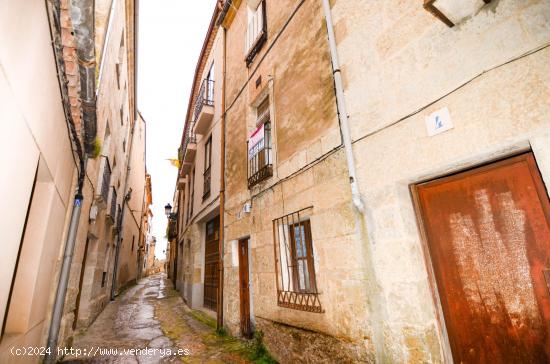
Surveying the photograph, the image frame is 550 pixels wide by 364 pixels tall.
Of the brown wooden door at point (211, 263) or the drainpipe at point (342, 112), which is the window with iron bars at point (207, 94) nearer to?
the brown wooden door at point (211, 263)

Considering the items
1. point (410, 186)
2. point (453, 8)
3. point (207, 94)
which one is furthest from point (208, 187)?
point (453, 8)

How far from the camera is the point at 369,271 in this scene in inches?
120

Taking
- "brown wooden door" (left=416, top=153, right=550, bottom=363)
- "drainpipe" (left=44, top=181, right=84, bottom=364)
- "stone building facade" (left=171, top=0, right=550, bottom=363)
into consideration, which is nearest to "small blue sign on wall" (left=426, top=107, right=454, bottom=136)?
"stone building facade" (left=171, top=0, right=550, bottom=363)

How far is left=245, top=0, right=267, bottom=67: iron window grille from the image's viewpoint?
6.29m

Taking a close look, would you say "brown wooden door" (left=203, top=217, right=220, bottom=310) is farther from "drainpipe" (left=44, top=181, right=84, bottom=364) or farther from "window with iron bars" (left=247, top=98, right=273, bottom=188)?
"drainpipe" (left=44, top=181, right=84, bottom=364)

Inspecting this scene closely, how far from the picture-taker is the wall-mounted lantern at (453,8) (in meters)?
2.34

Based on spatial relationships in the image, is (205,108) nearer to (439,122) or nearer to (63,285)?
(63,285)

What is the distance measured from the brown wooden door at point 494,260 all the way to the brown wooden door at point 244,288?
431 centimetres

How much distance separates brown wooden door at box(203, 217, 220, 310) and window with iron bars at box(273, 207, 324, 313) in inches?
165

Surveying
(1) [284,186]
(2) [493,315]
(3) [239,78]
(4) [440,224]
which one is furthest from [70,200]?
(2) [493,315]

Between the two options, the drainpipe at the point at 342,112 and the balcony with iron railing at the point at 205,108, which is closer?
the drainpipe at the point at 342,112

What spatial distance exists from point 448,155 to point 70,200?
5558 mm

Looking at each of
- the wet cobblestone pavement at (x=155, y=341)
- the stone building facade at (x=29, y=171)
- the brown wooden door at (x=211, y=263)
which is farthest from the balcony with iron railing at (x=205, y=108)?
the wet cobblestone pavement at (x=155, y=341)

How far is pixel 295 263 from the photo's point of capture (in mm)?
4414
